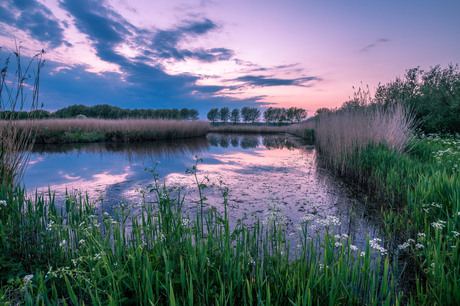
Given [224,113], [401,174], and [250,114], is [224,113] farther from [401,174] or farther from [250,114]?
[401,174]

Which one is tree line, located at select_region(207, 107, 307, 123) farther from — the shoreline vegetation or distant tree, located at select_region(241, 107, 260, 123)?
the shoreline vegetation

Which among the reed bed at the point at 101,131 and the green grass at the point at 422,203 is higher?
the reed bed at the point at 101,131

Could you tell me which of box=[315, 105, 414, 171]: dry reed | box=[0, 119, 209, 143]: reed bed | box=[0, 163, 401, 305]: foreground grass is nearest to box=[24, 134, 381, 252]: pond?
box=[0, 163, 401, 305]: foreground grass

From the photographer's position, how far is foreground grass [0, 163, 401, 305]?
1.78 m

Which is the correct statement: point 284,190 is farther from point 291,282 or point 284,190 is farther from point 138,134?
point 138,134

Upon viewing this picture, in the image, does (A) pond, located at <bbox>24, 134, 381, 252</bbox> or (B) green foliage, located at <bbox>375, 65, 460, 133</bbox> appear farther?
(B) green foliage, located at <bbox>375, 65, 460, 133</bbox>

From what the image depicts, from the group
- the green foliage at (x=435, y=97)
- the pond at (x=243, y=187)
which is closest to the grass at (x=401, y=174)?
the pond at (x=243, y=187)

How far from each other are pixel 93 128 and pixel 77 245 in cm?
2013

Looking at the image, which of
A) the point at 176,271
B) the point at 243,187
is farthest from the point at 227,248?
the point at 243,187

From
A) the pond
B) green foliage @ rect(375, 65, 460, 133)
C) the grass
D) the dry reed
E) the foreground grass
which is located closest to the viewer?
the foreground grass

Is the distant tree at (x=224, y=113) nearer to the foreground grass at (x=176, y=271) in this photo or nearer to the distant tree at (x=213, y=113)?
the distant tree at (x=213, y=113)

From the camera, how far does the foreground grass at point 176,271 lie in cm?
178

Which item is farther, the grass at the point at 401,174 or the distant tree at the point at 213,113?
the distant tree at the point at 213,113

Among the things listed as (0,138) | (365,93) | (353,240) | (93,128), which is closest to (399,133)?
(365,93)
